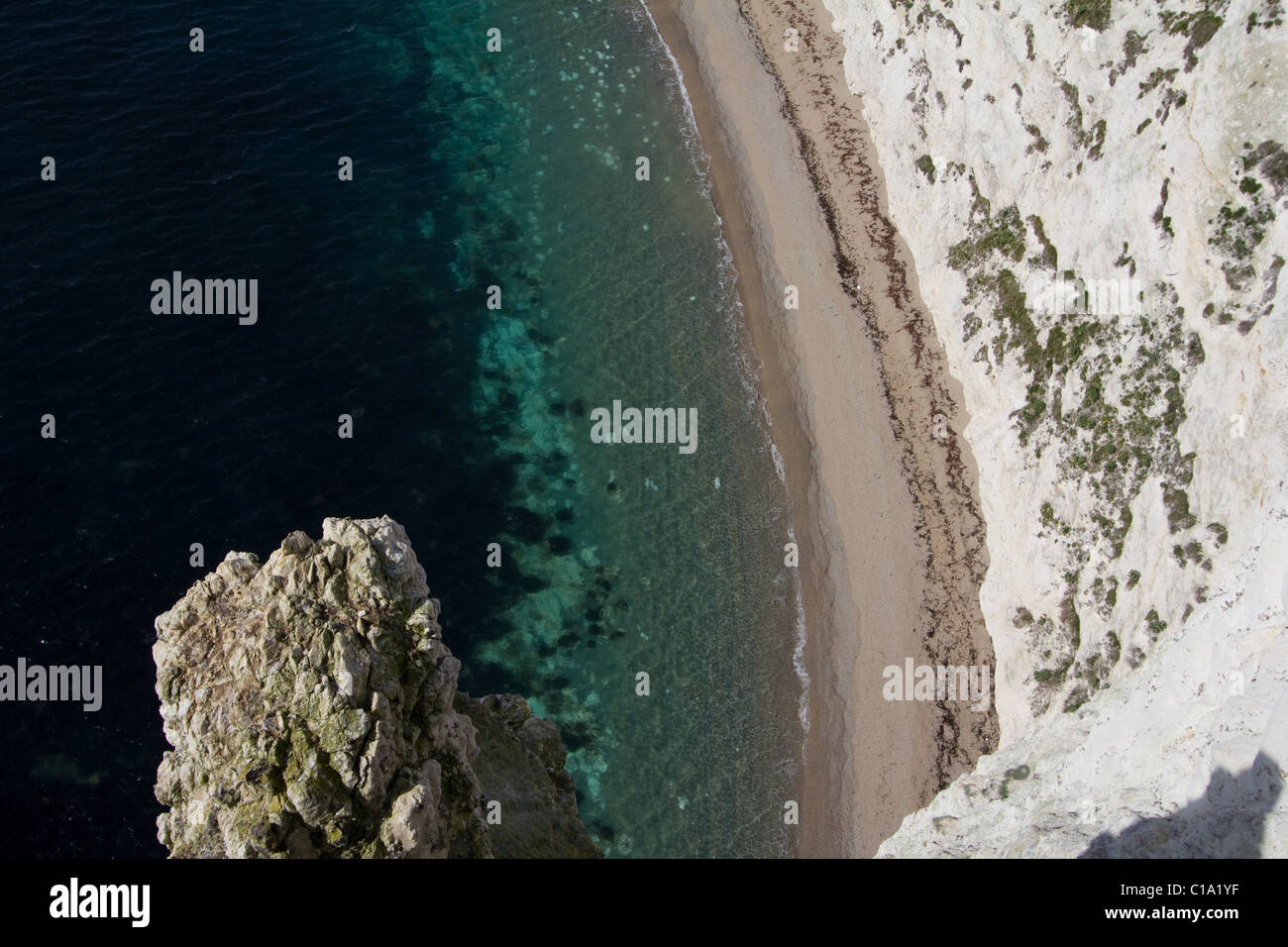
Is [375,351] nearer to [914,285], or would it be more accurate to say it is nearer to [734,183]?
[734,183]

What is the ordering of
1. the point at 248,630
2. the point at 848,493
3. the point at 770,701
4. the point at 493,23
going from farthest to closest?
the point at 493,23 → the point at 848,493 → the point at 770,701 → the point at 248,630

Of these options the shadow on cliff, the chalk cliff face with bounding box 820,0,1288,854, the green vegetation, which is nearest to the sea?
the chalk cliff face with bounding box 820,0,1288,854

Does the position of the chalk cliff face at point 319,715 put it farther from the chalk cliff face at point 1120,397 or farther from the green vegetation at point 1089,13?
the green vegetation at point 1089,13

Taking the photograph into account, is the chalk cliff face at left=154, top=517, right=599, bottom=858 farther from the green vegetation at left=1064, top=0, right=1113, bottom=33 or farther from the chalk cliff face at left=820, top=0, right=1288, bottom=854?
the green vegetation at left=1064, top=0, right=1113, bottom=33

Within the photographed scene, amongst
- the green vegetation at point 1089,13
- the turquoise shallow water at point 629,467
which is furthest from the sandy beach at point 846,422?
the green vegetation at point 1089,13
